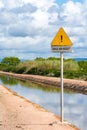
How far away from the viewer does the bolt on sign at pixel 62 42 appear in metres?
15.9

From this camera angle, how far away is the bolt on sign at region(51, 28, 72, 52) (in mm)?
15938

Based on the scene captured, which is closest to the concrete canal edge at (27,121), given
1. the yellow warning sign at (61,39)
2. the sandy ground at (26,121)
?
the sandy ground at (26,121)

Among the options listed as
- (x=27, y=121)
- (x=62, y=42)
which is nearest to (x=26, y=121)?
(x=27, y=121)

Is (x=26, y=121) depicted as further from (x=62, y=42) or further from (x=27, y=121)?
(x=62, y=42)

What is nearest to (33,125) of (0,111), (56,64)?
(0,111)

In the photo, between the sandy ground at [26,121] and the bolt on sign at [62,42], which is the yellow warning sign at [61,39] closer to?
the bolt on sign at [62,42]

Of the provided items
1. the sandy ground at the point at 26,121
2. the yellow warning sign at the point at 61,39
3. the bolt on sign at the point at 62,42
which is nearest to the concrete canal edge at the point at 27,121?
the sandy ground at the point at 26,121

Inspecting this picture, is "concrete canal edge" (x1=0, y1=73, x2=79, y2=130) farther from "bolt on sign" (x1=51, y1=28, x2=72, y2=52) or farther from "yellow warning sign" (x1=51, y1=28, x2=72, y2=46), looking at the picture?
"yellow warning sign" (x1=51, y1=28, x2=72, y2=46)

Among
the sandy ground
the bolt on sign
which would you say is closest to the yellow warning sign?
the bolt on sign

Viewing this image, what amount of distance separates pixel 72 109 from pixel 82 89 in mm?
17437

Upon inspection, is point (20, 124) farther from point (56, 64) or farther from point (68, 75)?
point (56, 64)

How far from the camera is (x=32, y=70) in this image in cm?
9788

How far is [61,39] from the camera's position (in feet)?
52.5

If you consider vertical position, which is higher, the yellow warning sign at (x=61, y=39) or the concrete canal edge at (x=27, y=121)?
the yellow warning sign at (x=61, y=39)
